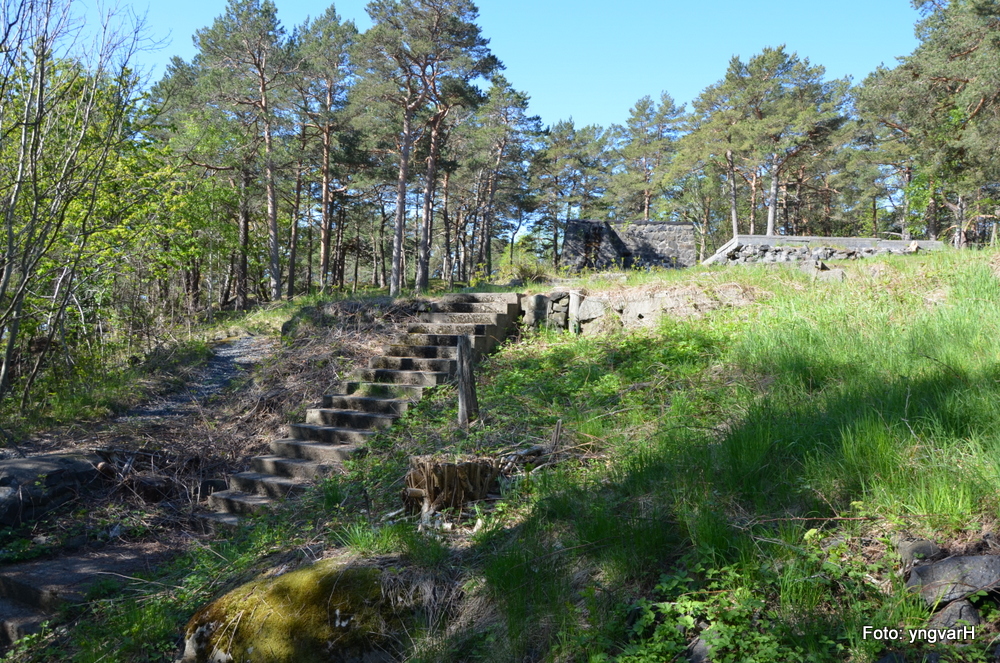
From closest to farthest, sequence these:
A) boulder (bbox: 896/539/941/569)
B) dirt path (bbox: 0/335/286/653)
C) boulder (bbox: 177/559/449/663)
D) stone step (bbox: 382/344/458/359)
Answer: boulder (bbox: 896/539/941/569)
boulder (bbox: 177/559/449/663)
dirt path (bbox: 0/335/286/653)
stone step (bbox: 382/344/458/359)

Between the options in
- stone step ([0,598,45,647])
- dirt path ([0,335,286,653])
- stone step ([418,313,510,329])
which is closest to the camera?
stone step ([0,598,45,647])

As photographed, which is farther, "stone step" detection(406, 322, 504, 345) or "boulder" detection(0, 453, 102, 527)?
"stone step" detection(406, 322, 504, 345)

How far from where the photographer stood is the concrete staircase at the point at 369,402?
231 inches

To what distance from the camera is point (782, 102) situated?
2489 cm

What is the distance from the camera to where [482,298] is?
887cm

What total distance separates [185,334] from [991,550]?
12.8 meters

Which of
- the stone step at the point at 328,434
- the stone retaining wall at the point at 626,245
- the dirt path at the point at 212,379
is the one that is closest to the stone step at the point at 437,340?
the stone step at the point at 328,434

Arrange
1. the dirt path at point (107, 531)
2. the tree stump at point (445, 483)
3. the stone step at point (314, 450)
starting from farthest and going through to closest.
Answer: the stone step at point (314, 450), the dirt path at point (107, 531), the tree stump at point (445, 483)

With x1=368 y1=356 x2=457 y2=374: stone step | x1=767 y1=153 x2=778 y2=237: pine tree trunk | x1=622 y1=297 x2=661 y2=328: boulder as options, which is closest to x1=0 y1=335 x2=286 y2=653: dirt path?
x1=368 y1=356 x2=457 y2=374: stone step

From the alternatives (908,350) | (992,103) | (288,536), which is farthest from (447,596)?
(992,103)

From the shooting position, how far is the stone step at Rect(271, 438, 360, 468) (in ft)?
19.7

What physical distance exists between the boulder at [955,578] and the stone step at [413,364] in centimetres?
545

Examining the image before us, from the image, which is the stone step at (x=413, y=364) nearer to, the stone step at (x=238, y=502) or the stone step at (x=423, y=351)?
the stone step at (x=423, y=351)

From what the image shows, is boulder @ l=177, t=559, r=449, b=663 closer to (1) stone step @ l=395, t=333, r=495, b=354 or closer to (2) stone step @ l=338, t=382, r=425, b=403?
(2) stone step @ l=338, t=382, r=425, b=403
